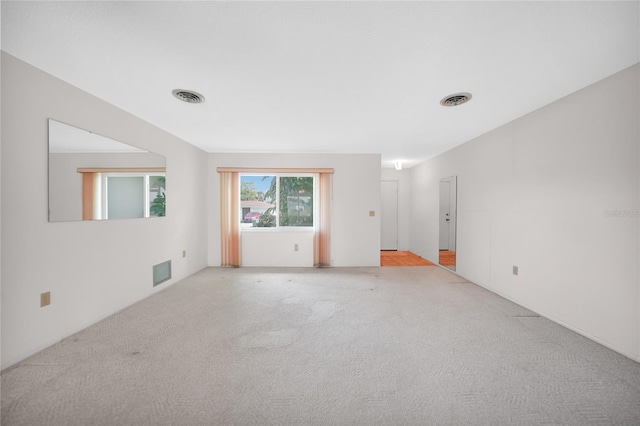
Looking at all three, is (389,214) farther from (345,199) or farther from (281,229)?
(281,229)

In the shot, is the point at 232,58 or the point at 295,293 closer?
the point at 232,58

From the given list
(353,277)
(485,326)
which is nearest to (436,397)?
(485,326)

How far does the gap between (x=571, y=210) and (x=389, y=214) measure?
13.9 feet

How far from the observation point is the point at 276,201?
5.00 meters

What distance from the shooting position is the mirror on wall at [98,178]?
2.01 m

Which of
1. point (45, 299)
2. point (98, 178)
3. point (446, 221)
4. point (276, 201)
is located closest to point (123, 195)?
point (98, 178)

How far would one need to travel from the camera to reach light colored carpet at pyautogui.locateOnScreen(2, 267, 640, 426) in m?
1.35

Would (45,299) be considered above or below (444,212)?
below

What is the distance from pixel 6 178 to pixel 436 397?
3.33 metres

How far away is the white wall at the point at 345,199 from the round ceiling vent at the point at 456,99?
7.60 ft

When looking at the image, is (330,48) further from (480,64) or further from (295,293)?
(295,293)

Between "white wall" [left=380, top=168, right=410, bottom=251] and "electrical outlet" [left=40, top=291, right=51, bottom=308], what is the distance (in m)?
6.17

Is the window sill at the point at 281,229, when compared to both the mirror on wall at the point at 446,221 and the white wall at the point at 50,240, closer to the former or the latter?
the white wall at the point at 50,240

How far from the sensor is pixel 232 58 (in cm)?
171
